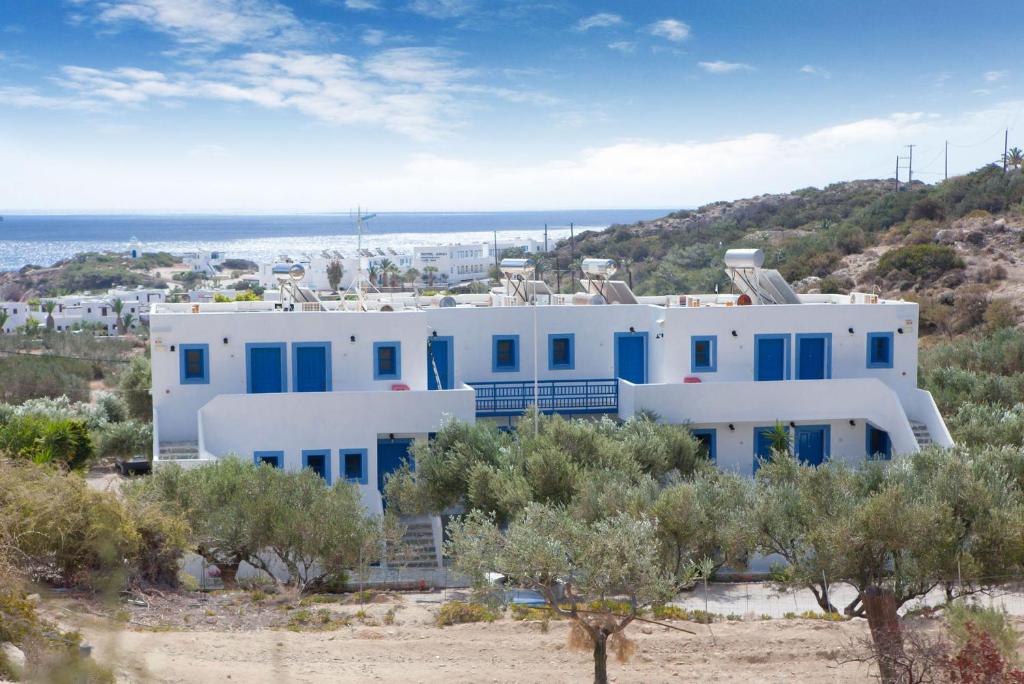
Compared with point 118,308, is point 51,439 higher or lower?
higher

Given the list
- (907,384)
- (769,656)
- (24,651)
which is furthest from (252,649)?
(907,384)

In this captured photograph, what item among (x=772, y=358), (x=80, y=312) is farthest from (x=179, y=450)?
(x=80, y=312)

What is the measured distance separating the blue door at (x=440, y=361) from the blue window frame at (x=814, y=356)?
8039 millimetres

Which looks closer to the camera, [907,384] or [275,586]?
[275,586]

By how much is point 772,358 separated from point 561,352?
4.88 m

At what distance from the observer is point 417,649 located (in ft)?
47.6

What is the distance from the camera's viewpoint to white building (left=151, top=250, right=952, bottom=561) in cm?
2267

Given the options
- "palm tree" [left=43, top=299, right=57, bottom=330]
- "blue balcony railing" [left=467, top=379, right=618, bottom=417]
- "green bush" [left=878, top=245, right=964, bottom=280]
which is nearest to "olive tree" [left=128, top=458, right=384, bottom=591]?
"blue balcony railing" [left=467, top=379, right=618, bottom=417]

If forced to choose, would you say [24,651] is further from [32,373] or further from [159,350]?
[32,373]

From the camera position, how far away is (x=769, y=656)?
1448 cm

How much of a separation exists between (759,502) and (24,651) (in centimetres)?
950

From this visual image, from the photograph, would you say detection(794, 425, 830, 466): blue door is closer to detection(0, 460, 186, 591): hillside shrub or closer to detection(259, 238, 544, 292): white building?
detection(0, 460, 186, 591): hillside shrub

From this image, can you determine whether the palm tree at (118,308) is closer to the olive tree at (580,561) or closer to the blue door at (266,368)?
the blue door at (266,368)

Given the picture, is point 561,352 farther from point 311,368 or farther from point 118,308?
point 118,308
